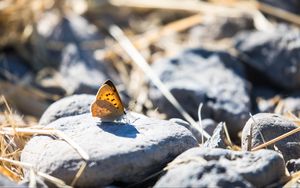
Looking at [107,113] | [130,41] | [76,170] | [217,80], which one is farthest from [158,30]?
[76,170]

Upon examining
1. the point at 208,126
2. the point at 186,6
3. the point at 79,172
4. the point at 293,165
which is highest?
the point at 186,6

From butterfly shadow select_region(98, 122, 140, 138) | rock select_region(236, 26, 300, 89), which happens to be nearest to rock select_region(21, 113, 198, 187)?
butterfly shadow select_region(98, 122, 140, 138)

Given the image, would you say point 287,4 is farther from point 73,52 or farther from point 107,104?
point 107,104

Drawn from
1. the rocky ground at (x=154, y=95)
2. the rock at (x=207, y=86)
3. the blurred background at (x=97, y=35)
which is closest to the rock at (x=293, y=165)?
the rocky ground at (x=154, y=95)

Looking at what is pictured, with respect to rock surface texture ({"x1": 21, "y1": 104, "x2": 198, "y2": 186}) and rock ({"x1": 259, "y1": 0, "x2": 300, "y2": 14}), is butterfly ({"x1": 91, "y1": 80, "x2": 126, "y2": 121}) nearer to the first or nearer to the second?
rock surface texture ({"x1": 21, "y1": 104, "x2": 198, "y2": 186})

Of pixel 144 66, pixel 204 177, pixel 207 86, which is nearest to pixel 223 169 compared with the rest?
pixel 204 177

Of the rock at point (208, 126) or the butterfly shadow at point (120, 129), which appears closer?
the butterfly shadow at point (120, 129)

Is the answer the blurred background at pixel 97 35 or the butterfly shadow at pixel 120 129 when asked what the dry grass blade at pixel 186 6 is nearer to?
the blurred background at pixel 97 35
